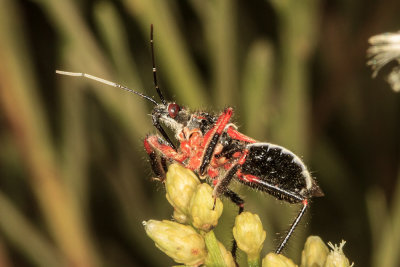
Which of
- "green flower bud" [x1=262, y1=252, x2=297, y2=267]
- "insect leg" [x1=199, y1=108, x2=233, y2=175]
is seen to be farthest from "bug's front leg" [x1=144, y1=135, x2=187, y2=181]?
"green flower bud" [x1=262, y1=252, x2=297, y2=267]

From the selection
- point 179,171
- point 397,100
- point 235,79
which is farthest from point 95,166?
point 397,100

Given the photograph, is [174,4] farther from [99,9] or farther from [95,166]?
[95,166]

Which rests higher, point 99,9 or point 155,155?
point 99,9

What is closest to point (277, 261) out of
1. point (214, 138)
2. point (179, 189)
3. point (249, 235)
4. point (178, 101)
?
point (249, 235)

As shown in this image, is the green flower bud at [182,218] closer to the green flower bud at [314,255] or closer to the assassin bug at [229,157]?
the assassin bug at [229,157]

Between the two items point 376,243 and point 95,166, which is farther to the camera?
point 95,166

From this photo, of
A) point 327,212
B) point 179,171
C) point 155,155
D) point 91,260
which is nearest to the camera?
point 179,171

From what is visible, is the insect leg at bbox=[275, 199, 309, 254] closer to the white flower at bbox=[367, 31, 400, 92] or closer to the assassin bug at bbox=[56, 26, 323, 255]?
the assassin bug at bbox=[56, 26, 323, 255]
